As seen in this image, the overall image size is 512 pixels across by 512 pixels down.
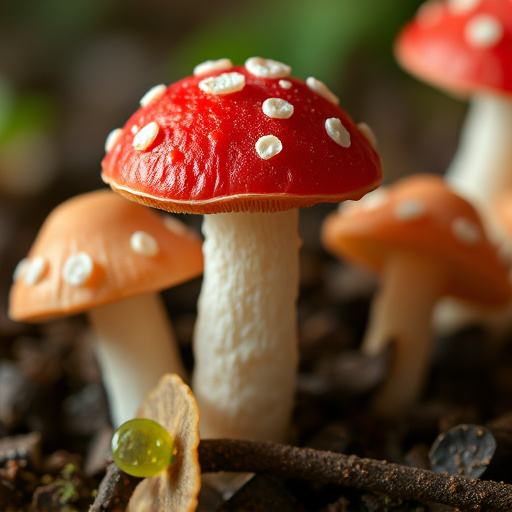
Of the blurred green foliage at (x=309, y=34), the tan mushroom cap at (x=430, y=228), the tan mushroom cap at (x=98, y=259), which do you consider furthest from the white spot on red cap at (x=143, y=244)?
the blurred green foliage at (x=309, y=34)

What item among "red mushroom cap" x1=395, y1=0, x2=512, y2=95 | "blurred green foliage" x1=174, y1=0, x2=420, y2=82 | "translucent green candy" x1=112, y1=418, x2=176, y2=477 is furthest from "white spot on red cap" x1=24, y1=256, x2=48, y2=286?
"blurred green foliage" x1=174, y1=0, x2=420, y2=82

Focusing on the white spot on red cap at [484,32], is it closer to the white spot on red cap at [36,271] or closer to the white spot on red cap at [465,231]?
the white spot on red cap at [465,231]

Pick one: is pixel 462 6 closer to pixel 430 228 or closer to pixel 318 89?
pixel 430 228

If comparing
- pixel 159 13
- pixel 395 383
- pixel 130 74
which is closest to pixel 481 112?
pixel 395 383

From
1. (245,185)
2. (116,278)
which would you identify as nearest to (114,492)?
(116,278)

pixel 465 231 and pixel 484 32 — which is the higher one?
pixel 484 32

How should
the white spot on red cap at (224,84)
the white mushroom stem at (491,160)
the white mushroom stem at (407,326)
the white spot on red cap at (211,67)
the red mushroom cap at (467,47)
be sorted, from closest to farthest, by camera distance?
the white spot on red cap at (224,84) → the white spot on red cap at (211,67) → the white mushroom stem at (407,326) → the red mushroom cap at (467,47) → the white mushroom stem at (491,160)
